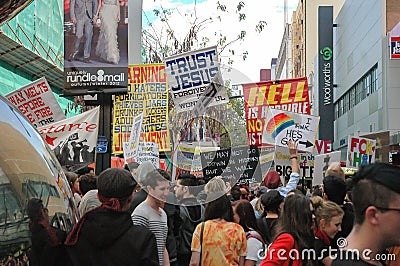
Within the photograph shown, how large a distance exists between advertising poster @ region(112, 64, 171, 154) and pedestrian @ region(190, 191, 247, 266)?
5987mm

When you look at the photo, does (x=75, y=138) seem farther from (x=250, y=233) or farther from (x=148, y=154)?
(x=250, y=233)

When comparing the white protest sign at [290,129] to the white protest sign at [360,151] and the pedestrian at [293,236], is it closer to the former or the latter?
the white protest sign at [360,151]

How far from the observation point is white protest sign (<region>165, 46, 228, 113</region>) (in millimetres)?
7293

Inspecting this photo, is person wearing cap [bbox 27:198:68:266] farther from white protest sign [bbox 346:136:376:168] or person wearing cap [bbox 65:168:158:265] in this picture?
white protest sign [bbox 346:136:376:168]

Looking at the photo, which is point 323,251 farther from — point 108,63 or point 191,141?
point 108,63

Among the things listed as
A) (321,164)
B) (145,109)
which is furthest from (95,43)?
(321,164)

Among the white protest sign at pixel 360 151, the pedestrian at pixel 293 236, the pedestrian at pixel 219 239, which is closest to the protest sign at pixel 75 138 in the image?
the pedestrian at pixel 219 239

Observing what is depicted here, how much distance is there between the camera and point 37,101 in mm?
10320

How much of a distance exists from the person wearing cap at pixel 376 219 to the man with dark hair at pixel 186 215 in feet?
15.0

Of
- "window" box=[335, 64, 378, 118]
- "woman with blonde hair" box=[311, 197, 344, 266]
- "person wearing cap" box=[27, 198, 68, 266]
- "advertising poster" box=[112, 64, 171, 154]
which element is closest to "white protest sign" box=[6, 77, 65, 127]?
"advertising poster" box=[112, 64, 171, 154]

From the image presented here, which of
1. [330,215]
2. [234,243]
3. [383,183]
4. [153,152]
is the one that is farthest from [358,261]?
[153,152]

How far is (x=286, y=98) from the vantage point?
1454 cm

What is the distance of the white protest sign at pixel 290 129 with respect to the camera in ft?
37.3

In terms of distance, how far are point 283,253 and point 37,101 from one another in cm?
689
